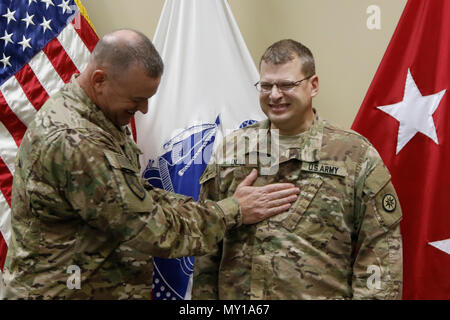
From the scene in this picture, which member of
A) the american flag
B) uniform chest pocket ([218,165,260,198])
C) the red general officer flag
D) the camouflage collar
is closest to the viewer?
the camouflage collar

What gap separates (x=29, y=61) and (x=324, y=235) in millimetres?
1623

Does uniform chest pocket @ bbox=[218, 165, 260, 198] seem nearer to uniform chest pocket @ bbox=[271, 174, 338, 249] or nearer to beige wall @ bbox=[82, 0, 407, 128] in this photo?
uniform chest pocket @ bbox=[271, 174, 338, 249]

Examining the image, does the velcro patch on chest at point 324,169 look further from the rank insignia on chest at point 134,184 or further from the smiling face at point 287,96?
the rank insignia on chest at point 134,184

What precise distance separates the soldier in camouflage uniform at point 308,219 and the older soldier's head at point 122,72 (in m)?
0.41

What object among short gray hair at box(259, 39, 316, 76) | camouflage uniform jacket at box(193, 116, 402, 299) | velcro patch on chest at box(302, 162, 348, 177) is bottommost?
camouflage uniform jacket at box(193, 116, 402, 299)

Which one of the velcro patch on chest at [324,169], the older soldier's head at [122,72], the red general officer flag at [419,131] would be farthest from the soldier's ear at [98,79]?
the red general officer flag at [419,131]

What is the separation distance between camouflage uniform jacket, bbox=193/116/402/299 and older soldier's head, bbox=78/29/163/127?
20.0 inches

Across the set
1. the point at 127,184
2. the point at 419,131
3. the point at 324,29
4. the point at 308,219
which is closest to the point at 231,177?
the point at 308,219

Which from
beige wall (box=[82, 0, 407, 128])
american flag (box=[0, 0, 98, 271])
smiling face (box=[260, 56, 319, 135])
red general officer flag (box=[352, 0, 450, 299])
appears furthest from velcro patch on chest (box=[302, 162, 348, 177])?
american flag (box=[0, 0, 98, 271])

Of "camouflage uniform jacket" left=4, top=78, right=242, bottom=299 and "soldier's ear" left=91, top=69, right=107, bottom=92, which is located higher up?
"soldier's ear" left=91, top=69, right=107, bottom=92

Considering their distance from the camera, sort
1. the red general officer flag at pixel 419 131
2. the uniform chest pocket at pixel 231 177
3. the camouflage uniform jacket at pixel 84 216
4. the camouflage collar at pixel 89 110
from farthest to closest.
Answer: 1. the red general officer flag at pixel 419 131
2. the uniform chest pocket at pixel 231 177
3. the camouflage collar at pixel 89 110
4. the camouflage uniform jacket at pixel 84 216

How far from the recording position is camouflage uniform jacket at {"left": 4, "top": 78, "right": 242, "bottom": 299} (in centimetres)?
150

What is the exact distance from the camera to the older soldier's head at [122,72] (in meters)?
1.58

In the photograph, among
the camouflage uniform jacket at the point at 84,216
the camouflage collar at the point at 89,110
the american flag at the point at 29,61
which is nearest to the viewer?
the camouflage uniform jacket at the point at 84,216
